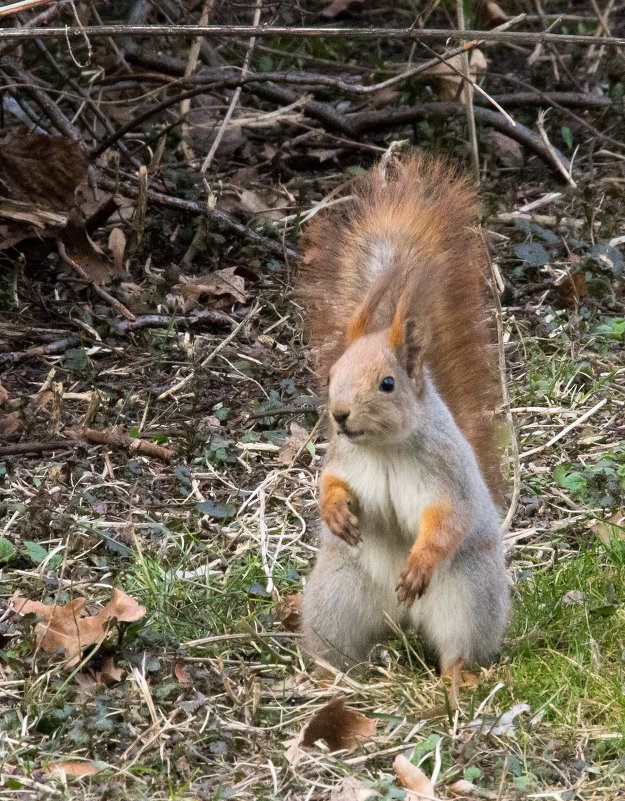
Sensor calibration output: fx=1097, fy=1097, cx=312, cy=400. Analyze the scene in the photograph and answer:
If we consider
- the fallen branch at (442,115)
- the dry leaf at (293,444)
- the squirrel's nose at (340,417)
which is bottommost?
the dry leaf at (293,444)

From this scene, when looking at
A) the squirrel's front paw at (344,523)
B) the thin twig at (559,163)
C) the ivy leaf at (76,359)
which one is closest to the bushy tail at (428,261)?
the squirrel's front paw at (344,523)

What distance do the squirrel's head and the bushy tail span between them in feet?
0.99

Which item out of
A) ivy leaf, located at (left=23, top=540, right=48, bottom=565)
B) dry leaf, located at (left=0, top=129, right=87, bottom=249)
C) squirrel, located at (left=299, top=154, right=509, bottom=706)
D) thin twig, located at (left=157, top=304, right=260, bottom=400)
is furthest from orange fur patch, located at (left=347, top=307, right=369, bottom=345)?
dry leaf, located at (left=0, top=129, right=87, bottom=249)

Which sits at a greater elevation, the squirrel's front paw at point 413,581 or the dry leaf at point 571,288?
the squirrel's front paw at point 413,581

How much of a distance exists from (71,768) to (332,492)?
2.55ft

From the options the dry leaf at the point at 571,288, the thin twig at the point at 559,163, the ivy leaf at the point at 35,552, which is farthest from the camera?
the thin twig at the point at 559,163

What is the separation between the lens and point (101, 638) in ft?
8.28

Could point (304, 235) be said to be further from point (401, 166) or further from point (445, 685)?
point (445, 685)

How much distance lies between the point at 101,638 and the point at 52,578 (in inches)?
17.3

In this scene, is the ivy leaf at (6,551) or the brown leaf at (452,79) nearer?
the ivy leaf at (6,551)

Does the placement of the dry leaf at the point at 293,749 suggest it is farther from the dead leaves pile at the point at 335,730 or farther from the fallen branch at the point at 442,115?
the fallen branch at the point at 442,115

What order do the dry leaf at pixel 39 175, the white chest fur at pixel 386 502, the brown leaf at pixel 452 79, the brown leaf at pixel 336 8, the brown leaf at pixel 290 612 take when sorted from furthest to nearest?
1. the brown leaf at pixel 336 8
2. the brown leaf at pixel 452 79
3. the dry leaf at pixel 39 175
4. the brown leaf at pixel 290 612
5. the white chest fur at pixel 386 502

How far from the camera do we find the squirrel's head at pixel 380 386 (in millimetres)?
2184

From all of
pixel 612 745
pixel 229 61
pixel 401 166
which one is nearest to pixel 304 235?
pixel 401 166
